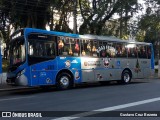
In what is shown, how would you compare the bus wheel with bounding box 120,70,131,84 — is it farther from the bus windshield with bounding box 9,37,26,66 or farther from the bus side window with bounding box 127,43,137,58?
the bus windshield with bounding box 9,37,26,66

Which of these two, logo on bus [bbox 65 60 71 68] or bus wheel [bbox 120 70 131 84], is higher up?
logo on bus [bbox 65 60 71 68]

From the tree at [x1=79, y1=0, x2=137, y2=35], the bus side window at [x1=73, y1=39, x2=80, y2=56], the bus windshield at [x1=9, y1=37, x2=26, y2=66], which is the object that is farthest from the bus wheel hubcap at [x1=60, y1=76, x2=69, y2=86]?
the tree at [x1=79, y1=0, x2=137, y2=35]

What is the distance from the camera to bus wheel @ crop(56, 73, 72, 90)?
60.2 ft

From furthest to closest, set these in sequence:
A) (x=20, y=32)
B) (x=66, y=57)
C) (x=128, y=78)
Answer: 1. (x=128, y=78)
2. (x=66, y=57)
3. (x=20, y=32)

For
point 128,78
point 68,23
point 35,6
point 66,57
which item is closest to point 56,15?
point 68,23

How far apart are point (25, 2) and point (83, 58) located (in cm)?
→ 1014

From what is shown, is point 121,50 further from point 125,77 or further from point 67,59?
point 67,59

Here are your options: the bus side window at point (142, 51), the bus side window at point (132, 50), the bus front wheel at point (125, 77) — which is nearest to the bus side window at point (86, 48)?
the bus front wheel at point (125, 77)

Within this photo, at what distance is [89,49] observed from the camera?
20172 millimetres

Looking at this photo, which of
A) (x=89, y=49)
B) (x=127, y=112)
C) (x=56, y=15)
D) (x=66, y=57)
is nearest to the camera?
(x=127, y=112)

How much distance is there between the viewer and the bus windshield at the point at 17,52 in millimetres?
16959

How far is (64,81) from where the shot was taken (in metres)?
18.6

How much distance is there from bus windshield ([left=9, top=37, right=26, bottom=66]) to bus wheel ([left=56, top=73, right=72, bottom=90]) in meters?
2.53

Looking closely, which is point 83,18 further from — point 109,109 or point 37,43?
point 109,109
